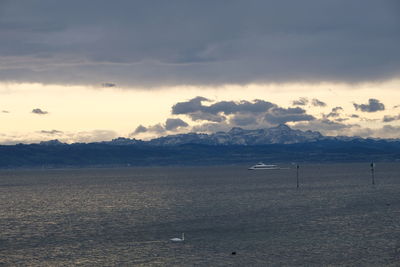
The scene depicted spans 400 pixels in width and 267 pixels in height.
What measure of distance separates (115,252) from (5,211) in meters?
86.1

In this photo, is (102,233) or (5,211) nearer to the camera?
(102,233)

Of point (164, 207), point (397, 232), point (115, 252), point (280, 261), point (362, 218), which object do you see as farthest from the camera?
point (164, 207)

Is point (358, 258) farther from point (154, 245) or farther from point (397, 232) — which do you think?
point (154, 245)

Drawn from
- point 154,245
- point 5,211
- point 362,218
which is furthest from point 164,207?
point 154,245

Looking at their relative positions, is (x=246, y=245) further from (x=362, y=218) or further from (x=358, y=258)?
(x=362, y=218)

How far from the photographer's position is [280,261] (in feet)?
258

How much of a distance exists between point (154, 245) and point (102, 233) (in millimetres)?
19425

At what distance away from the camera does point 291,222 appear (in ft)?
389

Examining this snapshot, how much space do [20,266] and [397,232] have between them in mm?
66352

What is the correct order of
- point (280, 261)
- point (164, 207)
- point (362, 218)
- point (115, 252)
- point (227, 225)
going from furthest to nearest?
point (164, 207) → point (362, 218) → point (227, 225) → point (115, 252) → point (280, 261)

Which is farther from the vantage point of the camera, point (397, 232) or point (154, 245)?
point (397, 232)

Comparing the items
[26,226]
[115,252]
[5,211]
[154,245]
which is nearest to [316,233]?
[154,245]

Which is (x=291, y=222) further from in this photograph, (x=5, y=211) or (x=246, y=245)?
(x=5, y=211)

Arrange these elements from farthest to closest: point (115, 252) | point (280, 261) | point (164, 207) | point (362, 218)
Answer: point (164, 207)
point (362, 218)
point (115, 252)
point (280, 261)
